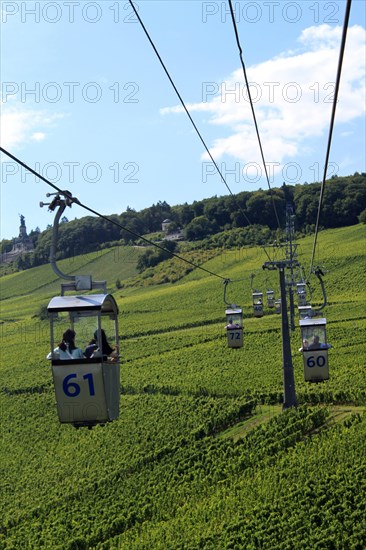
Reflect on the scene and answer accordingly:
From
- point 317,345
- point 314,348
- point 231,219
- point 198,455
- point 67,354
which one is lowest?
point 198,455

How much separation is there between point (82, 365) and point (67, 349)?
0.43 metres

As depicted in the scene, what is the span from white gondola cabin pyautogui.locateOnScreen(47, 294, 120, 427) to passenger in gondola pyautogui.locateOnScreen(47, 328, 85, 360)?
2cm

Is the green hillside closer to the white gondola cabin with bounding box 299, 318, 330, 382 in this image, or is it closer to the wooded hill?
the white gondola cabin with bounding box 299, 318, 330, 382

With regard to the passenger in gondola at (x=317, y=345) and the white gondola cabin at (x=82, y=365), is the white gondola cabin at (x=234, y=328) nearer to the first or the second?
the passenger in gondola at (x=317, y=345)

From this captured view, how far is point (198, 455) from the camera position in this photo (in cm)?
3095

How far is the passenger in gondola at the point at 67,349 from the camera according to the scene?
12953mm

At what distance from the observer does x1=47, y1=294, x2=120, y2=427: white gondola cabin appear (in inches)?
502

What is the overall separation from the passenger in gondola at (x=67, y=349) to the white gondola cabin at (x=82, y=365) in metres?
0.02

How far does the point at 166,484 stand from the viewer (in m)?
28.4

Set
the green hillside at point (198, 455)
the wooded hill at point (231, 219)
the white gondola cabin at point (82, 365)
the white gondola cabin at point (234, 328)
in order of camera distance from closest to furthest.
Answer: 1. the white gondola cabin at point (82, 365)
2. the green hillside at point (198, 455)
3. the white gondola cabin at point (234, 328)
4. the wooded hill at point (231, 219)

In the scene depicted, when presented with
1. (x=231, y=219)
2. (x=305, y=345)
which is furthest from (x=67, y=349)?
(x=231, y=219)

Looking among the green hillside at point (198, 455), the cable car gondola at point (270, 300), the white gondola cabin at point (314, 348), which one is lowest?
the green hillside at point (198, 455)

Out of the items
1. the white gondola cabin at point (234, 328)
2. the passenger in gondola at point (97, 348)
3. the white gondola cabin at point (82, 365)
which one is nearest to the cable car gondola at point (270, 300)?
the white gondola cabin at point (234, 328)

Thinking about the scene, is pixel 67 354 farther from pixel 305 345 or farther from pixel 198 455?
pixel 198 455
